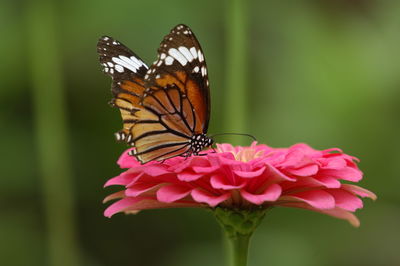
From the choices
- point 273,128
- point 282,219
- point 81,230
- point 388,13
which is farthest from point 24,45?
point 388,13

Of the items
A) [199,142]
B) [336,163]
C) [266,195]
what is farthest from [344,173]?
[199,142]

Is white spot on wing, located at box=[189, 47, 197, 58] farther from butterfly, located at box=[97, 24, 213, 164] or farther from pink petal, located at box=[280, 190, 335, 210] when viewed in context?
pink petal, located at box=[280, 190, 335, 210]

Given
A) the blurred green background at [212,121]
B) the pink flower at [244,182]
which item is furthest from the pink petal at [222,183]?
the blurred green background at [212,121]

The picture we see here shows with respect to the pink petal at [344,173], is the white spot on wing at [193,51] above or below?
above

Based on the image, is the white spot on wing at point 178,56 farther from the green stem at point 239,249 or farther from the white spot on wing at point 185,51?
the green stem at point 239,249

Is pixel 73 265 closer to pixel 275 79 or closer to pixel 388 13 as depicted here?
pixel 275 79
